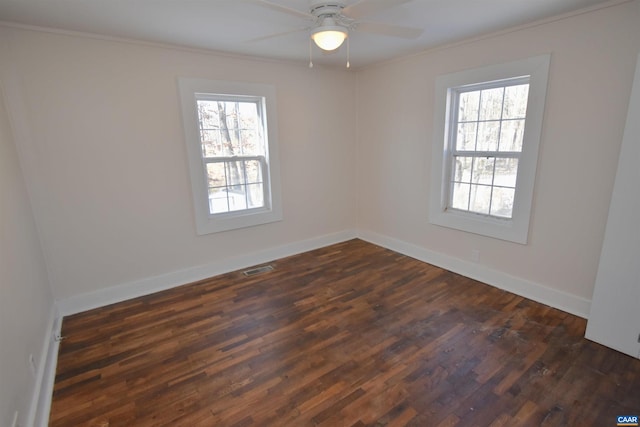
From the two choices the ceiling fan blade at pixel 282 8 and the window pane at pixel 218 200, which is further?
the window pane at pixel 218 200

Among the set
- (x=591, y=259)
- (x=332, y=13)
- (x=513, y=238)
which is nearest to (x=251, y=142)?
(x=332, y=13)

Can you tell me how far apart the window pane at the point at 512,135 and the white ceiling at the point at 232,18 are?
83cm

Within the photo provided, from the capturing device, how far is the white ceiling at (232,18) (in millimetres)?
2109

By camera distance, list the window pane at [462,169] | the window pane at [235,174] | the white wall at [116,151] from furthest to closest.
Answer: the window pane at [235,174]
the window pane at [462,169]
the white wall at [116,151]

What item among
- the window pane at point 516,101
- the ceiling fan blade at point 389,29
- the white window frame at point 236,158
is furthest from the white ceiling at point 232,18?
the window pane at point 516,101

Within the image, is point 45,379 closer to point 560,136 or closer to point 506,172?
point 506,172

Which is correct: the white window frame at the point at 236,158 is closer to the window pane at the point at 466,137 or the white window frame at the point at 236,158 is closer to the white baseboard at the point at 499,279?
the white baseboard at the point at 499,279

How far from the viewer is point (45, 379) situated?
198 centimetres

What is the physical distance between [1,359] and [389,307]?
2.54m

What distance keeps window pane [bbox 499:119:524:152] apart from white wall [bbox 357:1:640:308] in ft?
0.78

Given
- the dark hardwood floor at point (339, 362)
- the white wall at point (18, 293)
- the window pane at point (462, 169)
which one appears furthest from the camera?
Result: the window pane at point (462, 169)

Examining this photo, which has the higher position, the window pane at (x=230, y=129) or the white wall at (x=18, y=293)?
the window pane at (x=230, y=129)

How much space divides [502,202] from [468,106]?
1.07m

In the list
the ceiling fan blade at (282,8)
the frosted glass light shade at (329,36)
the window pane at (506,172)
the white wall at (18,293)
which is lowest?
the white wall at (18,293)
